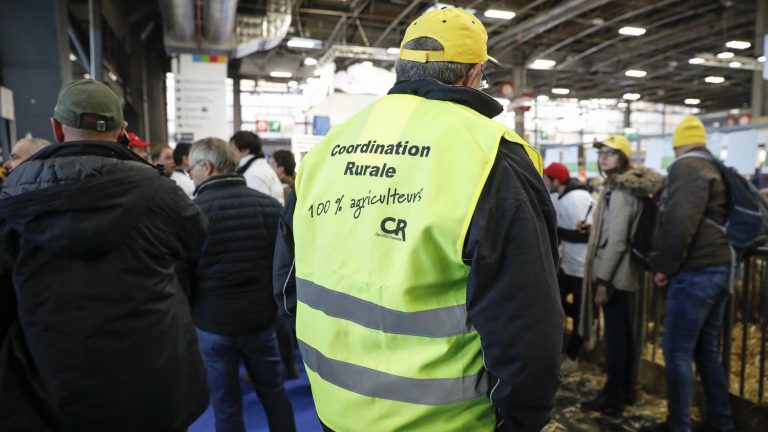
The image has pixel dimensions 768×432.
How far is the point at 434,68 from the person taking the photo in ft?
3.95

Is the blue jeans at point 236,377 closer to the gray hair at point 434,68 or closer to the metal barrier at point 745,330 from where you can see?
the gray hair at point 434,68

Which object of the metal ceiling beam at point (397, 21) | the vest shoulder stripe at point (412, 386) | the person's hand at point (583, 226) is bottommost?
the vest shoulder stripe at point (412, 386)

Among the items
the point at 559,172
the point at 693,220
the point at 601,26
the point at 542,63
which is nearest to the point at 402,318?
the point at 693,220

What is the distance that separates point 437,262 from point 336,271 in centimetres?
26

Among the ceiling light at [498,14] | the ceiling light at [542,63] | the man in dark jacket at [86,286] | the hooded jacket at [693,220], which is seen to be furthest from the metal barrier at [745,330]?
the ceiling light at [542,63]

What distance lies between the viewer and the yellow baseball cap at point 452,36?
3.85 feet

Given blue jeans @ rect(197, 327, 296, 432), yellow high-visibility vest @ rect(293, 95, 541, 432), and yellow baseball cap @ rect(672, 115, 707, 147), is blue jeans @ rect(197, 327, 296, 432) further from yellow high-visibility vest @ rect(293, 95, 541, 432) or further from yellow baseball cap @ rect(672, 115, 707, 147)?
yellow baseball cap @ rect(672, 115, 707, 147)

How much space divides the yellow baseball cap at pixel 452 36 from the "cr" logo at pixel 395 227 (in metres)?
0.41

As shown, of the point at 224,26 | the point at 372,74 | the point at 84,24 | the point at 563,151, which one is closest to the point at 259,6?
the point at 224,26

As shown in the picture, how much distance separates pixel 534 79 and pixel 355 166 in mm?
20900

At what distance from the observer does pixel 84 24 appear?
257 inches

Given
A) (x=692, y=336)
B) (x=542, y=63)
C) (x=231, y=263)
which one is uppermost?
(x=542, y=63)

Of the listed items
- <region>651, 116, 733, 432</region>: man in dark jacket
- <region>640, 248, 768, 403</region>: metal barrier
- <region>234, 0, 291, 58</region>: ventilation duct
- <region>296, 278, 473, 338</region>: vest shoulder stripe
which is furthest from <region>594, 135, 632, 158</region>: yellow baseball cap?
<region>234, 0, 291, 58</region>: ventilation duct

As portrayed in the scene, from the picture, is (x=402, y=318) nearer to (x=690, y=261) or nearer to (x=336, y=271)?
(x=336, y=271)
